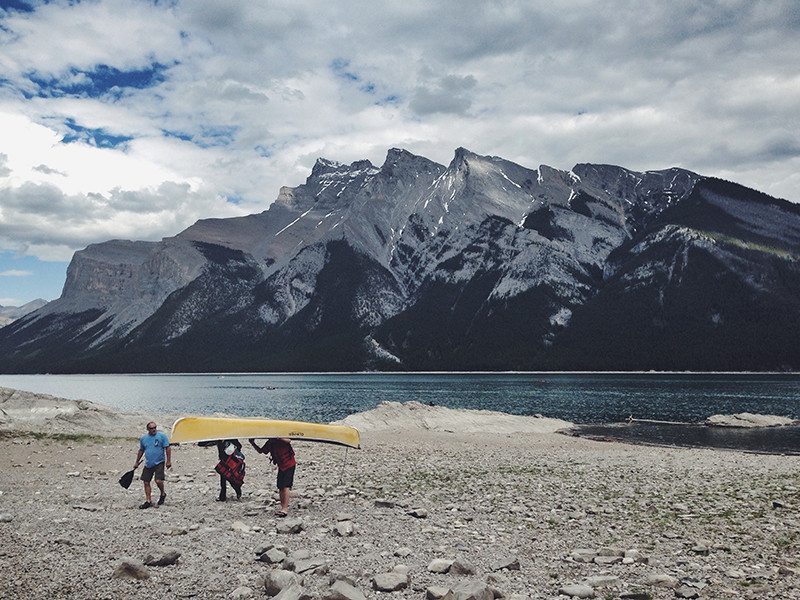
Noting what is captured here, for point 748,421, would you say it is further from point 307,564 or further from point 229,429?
point 307,564

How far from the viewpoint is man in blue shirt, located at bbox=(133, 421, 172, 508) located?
22250mm

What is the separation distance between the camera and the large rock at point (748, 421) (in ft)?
235

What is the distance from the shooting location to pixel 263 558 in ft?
50.1

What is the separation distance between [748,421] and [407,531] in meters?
68.2

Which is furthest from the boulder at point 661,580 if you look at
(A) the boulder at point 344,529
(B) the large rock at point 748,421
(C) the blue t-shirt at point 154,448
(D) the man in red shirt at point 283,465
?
(B) the large rock at point 748,421

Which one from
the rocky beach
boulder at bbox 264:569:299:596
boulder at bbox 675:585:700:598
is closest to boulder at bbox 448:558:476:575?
the rocky beach

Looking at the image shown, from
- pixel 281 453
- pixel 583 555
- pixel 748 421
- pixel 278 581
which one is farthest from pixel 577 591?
pixel 748 421

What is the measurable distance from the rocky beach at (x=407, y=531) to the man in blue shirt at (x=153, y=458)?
77 cm

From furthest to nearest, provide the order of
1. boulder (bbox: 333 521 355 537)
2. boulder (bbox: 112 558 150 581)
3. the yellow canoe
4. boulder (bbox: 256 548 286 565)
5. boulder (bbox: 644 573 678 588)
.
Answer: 1. the yellow canoe
2. boulder (bbox: 333 521 355 537)
3. boulder (bbox: 256 548 286 565)
4. boulder (bbox: 112 558 150 581)
5. boulder (bbox: 644 573 678 588)

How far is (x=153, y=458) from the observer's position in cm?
2248

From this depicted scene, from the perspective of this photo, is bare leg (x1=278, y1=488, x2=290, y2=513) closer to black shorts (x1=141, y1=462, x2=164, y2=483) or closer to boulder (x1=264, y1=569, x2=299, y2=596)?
black shorts (x1=141, y1=462, x2=164, y2=483)

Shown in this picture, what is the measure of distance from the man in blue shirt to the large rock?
68843 mm

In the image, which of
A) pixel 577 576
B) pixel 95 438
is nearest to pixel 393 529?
pixel 577 576

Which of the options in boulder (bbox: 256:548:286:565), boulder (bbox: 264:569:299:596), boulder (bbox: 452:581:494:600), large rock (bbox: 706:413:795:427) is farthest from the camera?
large rock (bbox: 706:413:795:427)
